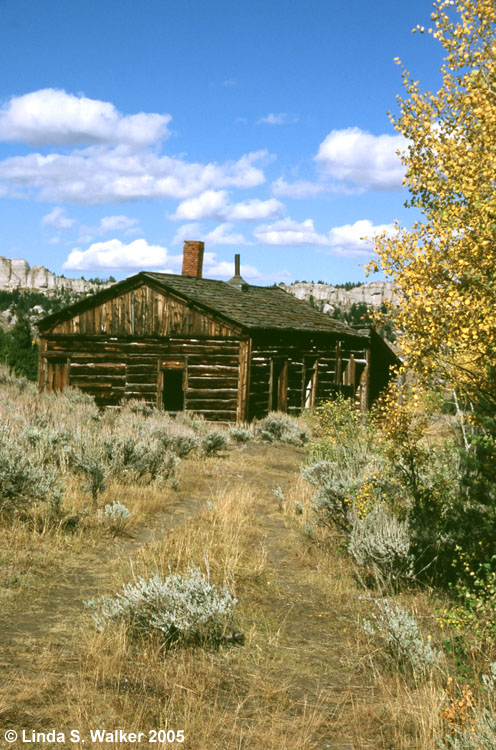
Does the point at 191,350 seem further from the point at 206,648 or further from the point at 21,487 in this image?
the point at 206,648

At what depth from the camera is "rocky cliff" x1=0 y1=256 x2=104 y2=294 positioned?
174 m

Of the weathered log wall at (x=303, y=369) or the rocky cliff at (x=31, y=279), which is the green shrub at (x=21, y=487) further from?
the rocky cliff at (x=31, y=279)

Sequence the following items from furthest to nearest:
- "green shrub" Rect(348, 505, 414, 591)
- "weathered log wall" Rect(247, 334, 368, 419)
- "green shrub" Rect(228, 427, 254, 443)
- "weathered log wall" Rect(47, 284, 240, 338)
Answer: "weathered log wall" Rect(247, 334, 368, 419)
"weathered log wall" Rect(47, 284, 240, 338)
"green shrub" Rect(228, 427, 254, 443)
"green shrub" Rect(348, 505, 414, 591)

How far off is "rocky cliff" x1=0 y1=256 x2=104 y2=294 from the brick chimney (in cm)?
14836

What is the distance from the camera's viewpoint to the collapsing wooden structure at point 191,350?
2141cm

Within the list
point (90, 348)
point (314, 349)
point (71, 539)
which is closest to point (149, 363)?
point (90, 348)

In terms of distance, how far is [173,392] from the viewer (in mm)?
27609

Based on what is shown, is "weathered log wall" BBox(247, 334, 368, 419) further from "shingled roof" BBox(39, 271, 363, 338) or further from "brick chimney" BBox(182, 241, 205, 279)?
"brick chimney" BBox(182, 241, 205, 279)

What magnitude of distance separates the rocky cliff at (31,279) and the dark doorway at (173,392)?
149m

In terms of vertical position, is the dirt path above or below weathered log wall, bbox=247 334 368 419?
below

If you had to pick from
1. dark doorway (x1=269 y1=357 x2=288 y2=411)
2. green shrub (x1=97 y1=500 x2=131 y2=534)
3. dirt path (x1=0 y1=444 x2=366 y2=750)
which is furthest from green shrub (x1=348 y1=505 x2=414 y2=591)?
dark doorway (x1=269 y1=357 x2=288 y2=411)

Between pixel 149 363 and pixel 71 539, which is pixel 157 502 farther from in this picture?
pixel 149 363

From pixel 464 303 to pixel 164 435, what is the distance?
9.08 metres

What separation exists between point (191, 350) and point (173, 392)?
6087mm
